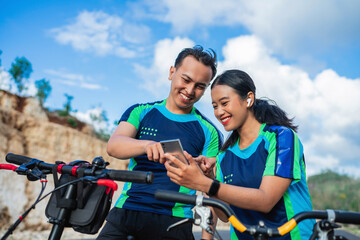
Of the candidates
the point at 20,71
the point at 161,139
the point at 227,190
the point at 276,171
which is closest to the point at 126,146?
the point at 161,139

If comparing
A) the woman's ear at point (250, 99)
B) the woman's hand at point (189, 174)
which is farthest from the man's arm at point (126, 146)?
the woman's ear at point (250, 99)

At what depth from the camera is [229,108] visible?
219 centimetres

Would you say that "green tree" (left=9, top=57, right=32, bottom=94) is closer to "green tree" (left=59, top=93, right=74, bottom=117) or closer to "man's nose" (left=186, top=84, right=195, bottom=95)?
"green tree" (left=59, top=93, right=74, bottom=117)

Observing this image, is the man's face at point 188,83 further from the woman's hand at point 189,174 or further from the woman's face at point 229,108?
the woman's hand at point 189,174

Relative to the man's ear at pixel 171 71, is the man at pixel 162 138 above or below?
below

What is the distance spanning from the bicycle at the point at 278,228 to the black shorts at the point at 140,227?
3.71 ft

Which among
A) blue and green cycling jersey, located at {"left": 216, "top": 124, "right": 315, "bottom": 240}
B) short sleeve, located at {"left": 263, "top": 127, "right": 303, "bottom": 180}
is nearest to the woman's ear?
blue and green cycling jersey, located at {"left": 216, "top": 124, "right": 315, "bottom": 240}

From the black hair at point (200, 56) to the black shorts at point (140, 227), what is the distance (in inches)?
49.4

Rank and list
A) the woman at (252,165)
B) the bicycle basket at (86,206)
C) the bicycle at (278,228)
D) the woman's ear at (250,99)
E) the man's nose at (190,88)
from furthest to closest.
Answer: the man's nose at (190,88) < the woman's ear at (250,99) < the woman at (252,165) < the bicycle basket at (86,206) < the bicycle at (278,228)

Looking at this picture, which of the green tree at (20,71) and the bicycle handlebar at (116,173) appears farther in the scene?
the green tree at (20,71)

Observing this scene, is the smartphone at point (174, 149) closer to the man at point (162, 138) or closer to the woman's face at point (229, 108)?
the man at point (162, 138)

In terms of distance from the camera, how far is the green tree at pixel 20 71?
14.5 meters

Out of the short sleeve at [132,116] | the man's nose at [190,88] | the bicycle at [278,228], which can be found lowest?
the bicycle at [278,228]

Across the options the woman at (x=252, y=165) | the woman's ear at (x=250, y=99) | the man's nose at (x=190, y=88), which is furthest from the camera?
the man's nose at (x=190, y=88)
